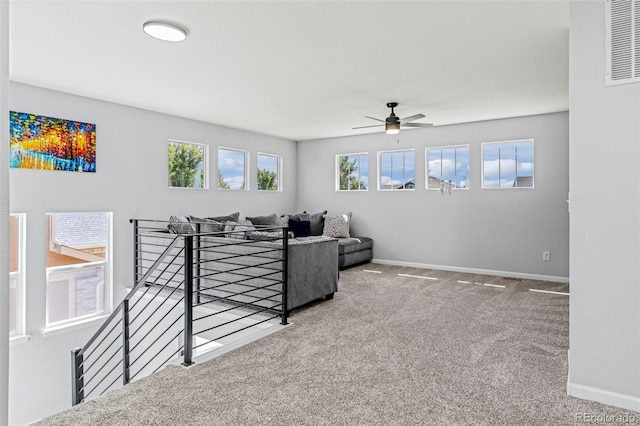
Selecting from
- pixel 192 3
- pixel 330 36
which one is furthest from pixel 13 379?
pixel 330 36

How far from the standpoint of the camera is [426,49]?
329 centimetres

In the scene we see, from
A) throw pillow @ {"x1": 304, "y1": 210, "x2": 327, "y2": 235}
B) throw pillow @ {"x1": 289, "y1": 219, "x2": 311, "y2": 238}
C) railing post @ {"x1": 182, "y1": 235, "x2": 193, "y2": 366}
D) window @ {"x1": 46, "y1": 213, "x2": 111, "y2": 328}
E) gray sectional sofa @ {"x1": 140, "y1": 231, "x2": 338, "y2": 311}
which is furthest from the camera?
throw pillow @ {"x1": 304, "y1": 210, "x2": 327, "y2": 235}

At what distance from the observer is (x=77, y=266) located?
4.72 meters

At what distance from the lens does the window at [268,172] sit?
296 inches

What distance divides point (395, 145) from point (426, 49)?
12.5 feet

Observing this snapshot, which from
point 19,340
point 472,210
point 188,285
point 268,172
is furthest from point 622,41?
Answer: point 268,172

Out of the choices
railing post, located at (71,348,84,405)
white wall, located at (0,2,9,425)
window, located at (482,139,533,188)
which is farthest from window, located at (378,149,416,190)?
white wall, located at (0,2,9,425)

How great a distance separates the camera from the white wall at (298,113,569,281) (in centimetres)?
560

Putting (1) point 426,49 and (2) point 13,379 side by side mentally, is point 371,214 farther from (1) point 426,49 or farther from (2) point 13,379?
(2) point 13,379

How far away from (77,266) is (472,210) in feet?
19.2

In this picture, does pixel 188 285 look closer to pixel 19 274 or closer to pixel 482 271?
pixel 19 274

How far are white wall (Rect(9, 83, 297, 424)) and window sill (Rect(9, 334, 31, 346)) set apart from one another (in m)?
0.04

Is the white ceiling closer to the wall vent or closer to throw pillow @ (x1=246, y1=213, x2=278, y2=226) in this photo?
the wall vent

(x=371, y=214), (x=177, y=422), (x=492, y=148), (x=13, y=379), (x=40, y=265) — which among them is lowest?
(x=13, y=379)
